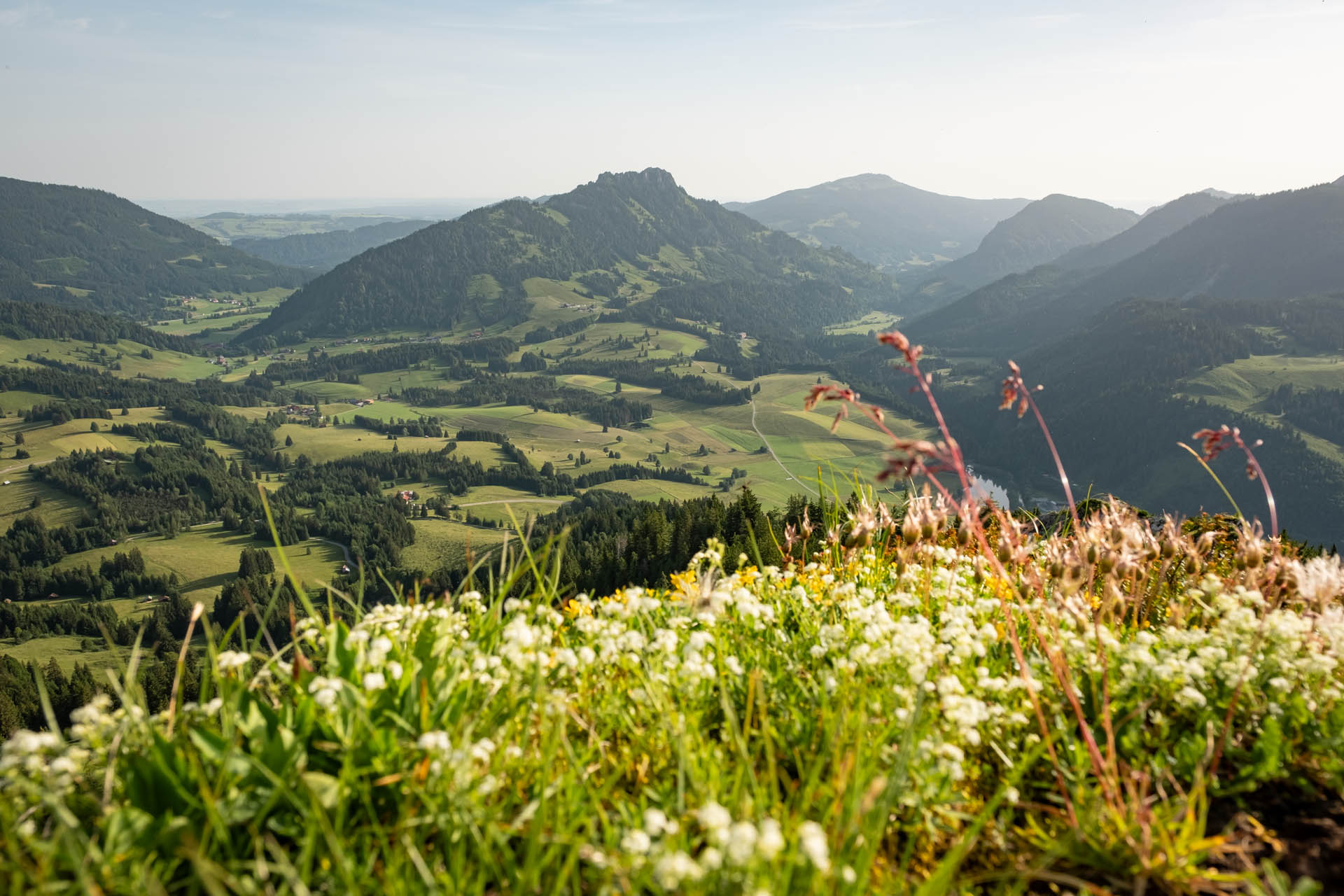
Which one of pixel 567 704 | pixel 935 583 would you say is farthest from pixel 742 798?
pixel 935 583

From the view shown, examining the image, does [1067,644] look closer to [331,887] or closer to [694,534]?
[331,887]

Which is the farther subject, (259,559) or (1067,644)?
(259,559)

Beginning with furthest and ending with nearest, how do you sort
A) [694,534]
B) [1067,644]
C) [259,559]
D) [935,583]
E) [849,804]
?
1. [259,559]
2. [694,534]
3. [935,583]
4. [1067,644]
5. [849,804]

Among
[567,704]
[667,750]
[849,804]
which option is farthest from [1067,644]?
[567,704]

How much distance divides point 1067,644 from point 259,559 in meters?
224

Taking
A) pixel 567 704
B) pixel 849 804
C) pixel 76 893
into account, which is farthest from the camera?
pixel 567 704

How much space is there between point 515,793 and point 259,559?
8806 inches

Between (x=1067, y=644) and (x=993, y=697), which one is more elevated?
(x=1067, y=644)

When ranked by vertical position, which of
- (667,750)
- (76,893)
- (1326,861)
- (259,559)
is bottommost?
(259,559)

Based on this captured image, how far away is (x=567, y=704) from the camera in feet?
15.5

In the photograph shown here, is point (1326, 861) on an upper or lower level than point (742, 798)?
lower

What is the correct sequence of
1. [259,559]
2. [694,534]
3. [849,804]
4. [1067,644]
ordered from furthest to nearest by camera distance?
[259,559] → [694,534] → [1067,644] → [849,804]

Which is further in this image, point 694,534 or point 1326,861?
point 694,534

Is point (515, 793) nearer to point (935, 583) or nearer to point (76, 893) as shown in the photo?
point (76, 893)
